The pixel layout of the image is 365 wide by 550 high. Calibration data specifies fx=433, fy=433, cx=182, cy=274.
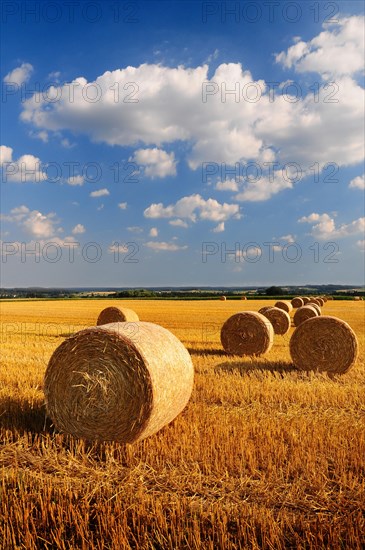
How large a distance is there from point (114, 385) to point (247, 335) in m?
8.61

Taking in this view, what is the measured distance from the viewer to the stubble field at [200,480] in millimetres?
3807

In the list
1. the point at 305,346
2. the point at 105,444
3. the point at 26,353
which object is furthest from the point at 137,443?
the point at 26,353

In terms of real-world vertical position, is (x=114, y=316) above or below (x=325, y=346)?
above

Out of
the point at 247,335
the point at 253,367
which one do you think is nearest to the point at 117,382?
the point at 253,367

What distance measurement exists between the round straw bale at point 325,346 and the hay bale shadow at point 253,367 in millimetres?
418

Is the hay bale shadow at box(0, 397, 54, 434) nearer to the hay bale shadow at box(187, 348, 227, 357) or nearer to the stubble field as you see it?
the stubble field

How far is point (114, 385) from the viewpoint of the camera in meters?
6.06

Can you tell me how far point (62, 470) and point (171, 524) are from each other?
1.76 m

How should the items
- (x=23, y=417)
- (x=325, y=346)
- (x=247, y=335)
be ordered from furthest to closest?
(x=247, y=335), (x=325, y=346), (x=23, y=417)

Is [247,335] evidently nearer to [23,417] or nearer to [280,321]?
[280,321]

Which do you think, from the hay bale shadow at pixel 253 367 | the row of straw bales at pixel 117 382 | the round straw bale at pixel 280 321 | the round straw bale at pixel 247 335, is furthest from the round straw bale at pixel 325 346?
the round straw bale at pixel 280 321

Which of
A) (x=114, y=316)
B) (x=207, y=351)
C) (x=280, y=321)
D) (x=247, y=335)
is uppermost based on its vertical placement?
(x=114, y=316)

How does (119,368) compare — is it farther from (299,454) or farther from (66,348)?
(299,454)

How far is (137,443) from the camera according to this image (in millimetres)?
5926
